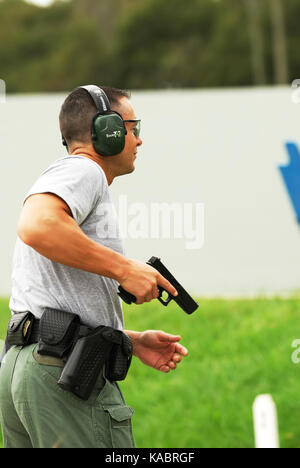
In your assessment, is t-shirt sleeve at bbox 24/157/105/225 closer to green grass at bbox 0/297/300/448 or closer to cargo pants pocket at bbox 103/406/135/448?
cargo pants pocket at bbox 103/406/135/448

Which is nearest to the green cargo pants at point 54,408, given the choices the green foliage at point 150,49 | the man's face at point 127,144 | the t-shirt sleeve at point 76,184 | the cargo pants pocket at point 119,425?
the cargo pants pocket at point 119,425

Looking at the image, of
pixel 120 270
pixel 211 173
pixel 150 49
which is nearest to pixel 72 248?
pixel 120 270

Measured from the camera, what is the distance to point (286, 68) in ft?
94.6

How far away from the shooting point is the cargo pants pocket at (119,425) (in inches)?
90.3

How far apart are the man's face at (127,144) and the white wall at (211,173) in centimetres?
484

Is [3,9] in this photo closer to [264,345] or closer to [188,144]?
[188,144]

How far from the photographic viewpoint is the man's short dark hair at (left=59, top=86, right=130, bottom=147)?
2.35 meters

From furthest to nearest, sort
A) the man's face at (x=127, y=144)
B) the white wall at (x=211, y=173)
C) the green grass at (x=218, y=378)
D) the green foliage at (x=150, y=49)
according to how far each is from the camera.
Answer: the green foliage at (x=150, y=49)
the white wall at (x=211, y=173)
the green grass at (x=218, y=378)
the man's face at (x=127, y=144)

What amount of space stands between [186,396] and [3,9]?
36193 millimetres

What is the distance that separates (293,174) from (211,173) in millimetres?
968

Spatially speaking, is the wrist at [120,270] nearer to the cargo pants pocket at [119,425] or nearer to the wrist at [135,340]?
the cargo pants pocket at [119,425]

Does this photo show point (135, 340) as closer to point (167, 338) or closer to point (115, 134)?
point (167, 338)

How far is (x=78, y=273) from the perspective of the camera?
2279 millimetres
